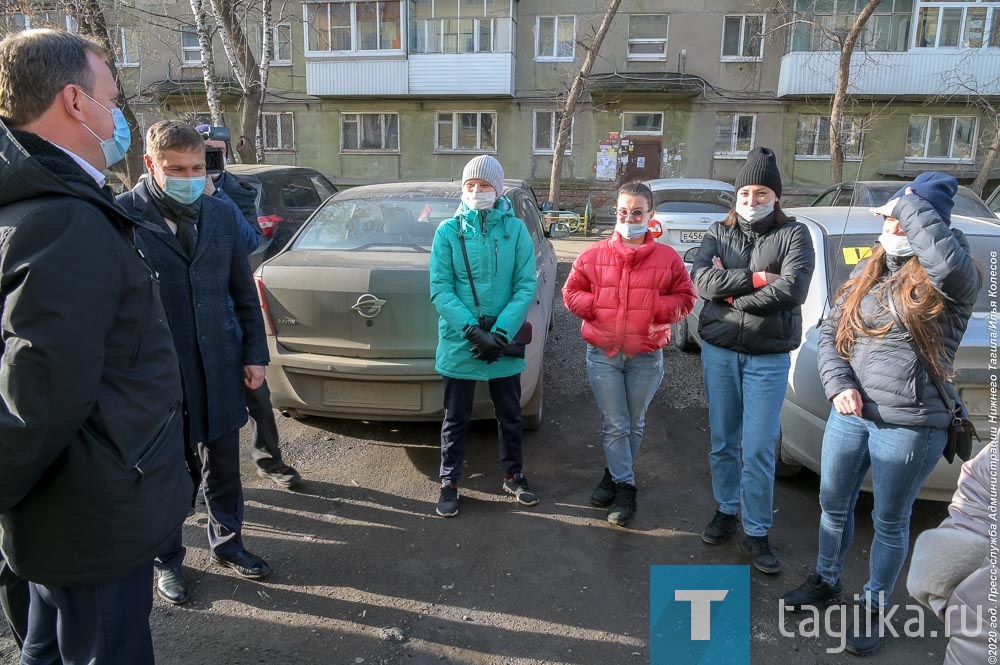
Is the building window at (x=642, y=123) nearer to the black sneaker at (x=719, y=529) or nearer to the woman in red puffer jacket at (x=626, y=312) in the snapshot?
the woman in red puffer jacket at (x=626, y=312)

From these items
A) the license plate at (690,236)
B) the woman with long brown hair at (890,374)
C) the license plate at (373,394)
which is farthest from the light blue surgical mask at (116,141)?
the license plate at (690,236)

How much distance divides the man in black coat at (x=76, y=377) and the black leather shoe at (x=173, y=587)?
1.06 m

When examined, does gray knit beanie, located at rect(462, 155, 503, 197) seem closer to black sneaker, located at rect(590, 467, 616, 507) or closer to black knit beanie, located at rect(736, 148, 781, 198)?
black knit beanie, located at rect(736, 148, 781, 198)

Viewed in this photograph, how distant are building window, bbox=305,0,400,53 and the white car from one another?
51.9ft

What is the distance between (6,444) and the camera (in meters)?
1.47

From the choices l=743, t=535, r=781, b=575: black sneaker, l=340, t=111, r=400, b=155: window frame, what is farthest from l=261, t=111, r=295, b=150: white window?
l=743, t=535, r=781, b=575: black sneaker

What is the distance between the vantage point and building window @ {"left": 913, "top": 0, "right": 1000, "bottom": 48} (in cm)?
2008

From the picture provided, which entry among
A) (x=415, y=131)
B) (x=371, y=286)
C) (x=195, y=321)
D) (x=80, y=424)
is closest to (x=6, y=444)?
(x=80, y=424)

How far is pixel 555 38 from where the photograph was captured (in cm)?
2209

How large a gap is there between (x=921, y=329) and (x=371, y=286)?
2714mm

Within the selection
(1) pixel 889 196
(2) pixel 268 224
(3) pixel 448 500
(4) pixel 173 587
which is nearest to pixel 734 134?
(1) pixel 889 196

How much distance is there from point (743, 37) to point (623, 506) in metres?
21.7

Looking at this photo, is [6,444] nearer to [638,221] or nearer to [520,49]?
[638,221]

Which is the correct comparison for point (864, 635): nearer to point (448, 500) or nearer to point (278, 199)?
point (448, 500)
